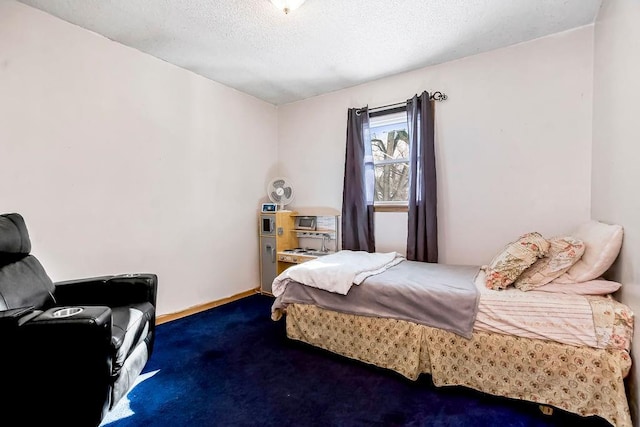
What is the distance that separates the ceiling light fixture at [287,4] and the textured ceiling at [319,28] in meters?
0.09

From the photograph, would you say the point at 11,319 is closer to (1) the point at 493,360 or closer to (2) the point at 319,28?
(1) the point at 493,360

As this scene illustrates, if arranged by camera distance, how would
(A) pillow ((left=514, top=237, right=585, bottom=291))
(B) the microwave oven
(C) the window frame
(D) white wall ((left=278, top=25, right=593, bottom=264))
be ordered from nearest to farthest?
(A) pillow ((left=514, top=237, right=585, bottom=291))
(D) white wall ((left=278, top=25, right=593, bottom=264))
(C) the window frame
(B) the microwave oven

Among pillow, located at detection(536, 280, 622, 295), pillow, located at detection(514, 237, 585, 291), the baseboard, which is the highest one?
pillow, located at detection(514, 237, 585, 291)

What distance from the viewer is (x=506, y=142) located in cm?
260

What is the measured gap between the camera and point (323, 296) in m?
2.24

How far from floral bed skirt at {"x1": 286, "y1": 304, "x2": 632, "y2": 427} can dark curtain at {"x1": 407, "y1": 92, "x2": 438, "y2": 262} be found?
1.08 m

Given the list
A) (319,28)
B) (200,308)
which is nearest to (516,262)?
(319,28)

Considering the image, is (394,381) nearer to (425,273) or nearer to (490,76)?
(425,273)

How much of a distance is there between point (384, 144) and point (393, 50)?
3.25 ft

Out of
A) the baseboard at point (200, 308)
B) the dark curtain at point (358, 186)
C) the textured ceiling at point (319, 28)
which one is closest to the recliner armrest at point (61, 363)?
the baseboard at point (200, 308)

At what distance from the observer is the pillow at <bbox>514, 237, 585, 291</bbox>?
177 centimetres

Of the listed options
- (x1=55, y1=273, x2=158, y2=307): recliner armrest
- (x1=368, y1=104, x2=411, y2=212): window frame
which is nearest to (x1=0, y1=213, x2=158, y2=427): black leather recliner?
(x1=55, y1=273, x2=158, y2=307): recliner armrest

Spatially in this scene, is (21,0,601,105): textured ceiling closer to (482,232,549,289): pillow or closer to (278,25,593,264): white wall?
(278,25,593,264): white wall

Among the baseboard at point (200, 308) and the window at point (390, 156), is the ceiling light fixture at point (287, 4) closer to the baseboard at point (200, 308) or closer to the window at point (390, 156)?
the window at point (390, 156)
